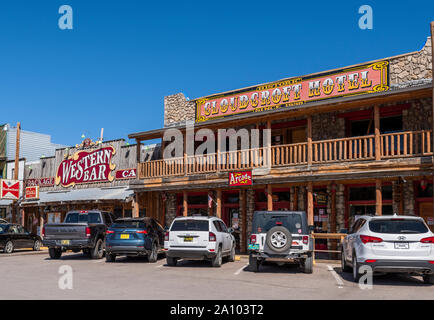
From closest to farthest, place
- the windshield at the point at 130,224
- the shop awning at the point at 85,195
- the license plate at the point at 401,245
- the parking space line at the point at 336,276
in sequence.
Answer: the license plate at the point at 401,245
the parking space line at the point at 336,276
the windshield at the point at 130,224
the shop awning at the point at 85,195

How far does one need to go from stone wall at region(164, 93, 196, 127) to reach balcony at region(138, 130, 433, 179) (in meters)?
2.81

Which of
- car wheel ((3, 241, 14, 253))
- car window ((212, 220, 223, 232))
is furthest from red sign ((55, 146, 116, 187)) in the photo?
car window ((212, 220, 223, 232))

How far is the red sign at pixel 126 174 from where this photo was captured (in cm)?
2786

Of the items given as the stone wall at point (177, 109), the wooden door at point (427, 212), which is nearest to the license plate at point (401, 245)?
the wooden door at point (427, 212)

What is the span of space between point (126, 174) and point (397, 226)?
19.3 m

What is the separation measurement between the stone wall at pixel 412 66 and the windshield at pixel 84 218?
13172 mm

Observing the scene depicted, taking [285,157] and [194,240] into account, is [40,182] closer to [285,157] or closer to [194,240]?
[285,157]

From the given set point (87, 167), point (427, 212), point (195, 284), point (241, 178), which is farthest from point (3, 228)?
point (427, 212)

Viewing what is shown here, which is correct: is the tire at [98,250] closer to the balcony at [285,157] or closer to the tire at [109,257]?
the tire at [109,257]

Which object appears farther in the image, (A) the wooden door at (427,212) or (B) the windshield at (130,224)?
→ (A) the wooden door at (427,212)

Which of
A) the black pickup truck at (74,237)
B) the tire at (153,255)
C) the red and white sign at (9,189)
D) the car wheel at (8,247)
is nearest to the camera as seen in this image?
the tire at (153,255)
